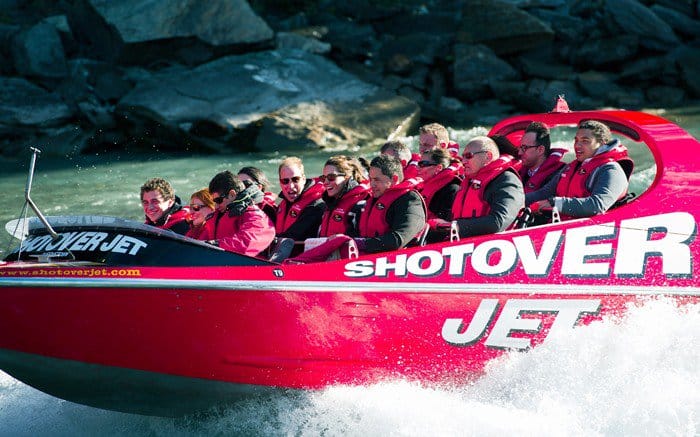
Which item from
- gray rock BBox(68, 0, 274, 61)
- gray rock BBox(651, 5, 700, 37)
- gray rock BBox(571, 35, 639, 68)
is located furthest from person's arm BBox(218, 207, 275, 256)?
gray rock BBox(651, 5, 700, 37)

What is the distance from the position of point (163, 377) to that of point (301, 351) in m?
0.79

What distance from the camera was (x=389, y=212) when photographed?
517cm

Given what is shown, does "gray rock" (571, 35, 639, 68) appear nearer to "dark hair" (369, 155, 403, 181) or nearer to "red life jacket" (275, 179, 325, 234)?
"red life jacket" (275, 179, 325, 234)

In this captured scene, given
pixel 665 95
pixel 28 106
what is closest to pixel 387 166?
pixel 28 106

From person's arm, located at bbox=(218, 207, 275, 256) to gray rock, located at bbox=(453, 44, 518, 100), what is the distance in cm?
1341

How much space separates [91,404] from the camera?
494cm

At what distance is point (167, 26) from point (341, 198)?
41.9ft

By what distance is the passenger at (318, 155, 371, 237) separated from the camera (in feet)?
18.0

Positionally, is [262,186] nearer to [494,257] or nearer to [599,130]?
[494,257]

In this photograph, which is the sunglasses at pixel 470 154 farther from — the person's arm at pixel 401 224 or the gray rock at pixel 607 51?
the gray rock at pixel 607 51

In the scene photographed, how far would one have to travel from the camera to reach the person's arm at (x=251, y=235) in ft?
16.9

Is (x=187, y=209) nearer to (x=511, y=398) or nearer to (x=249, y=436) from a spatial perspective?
(x=249, y=436)

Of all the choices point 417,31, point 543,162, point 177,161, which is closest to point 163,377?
point 543,162

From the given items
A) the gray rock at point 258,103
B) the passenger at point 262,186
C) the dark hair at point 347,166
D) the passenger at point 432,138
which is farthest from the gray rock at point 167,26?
the dark hair at point 347,166
